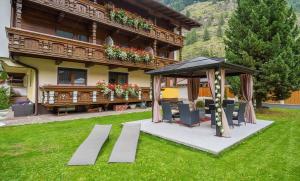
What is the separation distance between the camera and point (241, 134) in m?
7.12

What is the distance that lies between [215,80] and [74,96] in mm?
8333

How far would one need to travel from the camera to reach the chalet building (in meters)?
10.8

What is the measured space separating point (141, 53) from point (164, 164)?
38.7 feet

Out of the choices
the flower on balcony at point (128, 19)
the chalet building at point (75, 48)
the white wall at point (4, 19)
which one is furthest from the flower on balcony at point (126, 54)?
the white wall at point (4, 19)

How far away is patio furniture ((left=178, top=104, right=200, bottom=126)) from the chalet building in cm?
654

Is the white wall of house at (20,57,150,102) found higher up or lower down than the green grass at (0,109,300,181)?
higher up

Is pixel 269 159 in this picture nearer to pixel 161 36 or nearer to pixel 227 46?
pixel 227 46

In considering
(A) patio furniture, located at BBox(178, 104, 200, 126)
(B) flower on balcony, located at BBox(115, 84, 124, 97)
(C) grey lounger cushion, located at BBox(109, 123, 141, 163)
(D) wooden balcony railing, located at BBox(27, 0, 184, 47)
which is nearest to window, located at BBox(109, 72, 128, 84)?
(B) flower on balcony, located at BBox(115, 84, 124, 97)

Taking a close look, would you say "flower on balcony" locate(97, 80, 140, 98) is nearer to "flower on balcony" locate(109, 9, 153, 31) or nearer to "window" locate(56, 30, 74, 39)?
"window" locate(56, 30, 74, 39)

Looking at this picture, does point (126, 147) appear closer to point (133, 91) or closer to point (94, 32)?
point (133, 91)

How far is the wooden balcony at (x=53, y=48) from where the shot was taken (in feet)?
31.8

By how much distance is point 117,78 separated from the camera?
16266mm

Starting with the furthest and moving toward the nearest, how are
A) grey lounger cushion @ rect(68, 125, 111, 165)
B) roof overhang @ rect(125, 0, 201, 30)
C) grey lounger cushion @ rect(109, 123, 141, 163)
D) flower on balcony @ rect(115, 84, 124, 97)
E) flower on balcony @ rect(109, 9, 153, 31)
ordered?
roof overhang @ rect(125, 0, 201, 30)
flower on balcony @ rect(109, 9, 153, 31)
flower on balcony @ rect(115, 84, 124, 97)
grey lounger cushion @ rect(109, 123, 141, 163)
grey lounger cushion @ rect(68, 125, 111, 165)

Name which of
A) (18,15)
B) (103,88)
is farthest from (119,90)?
(18,15)
